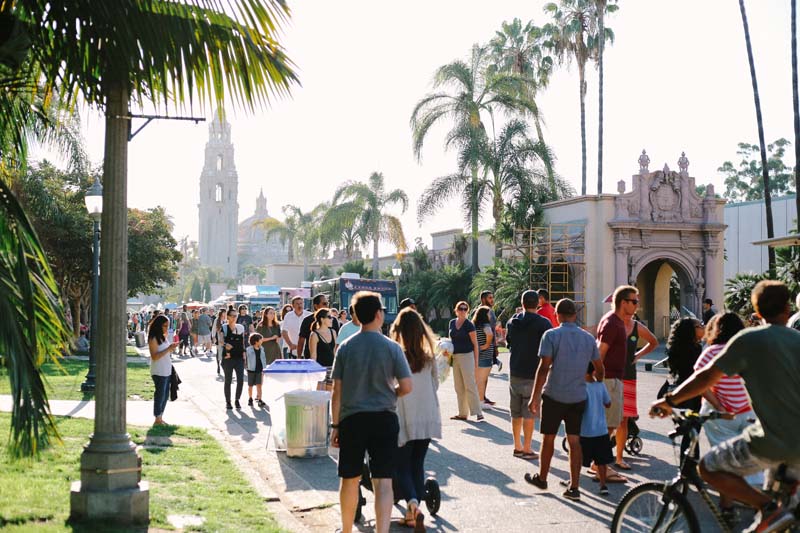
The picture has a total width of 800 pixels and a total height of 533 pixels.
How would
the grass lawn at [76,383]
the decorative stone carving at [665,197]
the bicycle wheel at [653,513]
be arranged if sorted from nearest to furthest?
the bicycle wheel at [653,513] < the grass lawn at [76,383] < the decorative stone carving at [665,197]

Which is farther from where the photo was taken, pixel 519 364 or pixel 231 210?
pixel 231 210

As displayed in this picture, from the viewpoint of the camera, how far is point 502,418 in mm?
14898

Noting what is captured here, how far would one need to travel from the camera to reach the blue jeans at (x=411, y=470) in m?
7.55

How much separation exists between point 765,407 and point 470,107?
3797 cm

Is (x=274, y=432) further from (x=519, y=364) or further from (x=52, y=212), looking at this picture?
(x=52, y=212)

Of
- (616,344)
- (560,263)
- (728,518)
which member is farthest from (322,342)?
(560,263)

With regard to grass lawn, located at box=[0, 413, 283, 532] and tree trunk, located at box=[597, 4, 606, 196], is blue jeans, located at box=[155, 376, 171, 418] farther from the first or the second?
tree trunk, located at box=[597, 4, 606, 196]

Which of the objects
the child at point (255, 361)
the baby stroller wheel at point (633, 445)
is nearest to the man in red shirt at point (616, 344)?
the baby stroller wheel at point (633, 445)

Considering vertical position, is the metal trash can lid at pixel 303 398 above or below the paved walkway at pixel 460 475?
above

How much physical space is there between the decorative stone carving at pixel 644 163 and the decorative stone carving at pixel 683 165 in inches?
57.1

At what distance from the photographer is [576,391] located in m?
8.62

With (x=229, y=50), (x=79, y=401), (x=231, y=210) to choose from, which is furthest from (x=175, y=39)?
(x=231, y=210)

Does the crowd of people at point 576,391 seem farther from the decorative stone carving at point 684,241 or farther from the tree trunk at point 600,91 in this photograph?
the tree trunk at point 600,91

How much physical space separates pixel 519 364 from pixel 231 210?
188226 mm
